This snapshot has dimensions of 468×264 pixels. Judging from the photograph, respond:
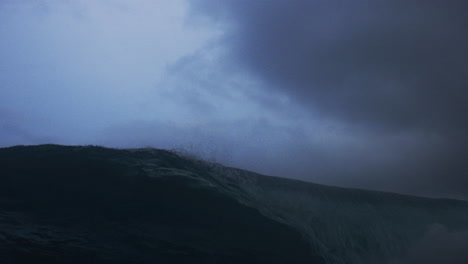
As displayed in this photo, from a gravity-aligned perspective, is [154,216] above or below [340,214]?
below

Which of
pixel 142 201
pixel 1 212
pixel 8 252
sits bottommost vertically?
pixel 8 252

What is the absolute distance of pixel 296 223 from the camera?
11281 millimetres

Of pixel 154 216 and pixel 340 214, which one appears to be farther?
pixel 340 214

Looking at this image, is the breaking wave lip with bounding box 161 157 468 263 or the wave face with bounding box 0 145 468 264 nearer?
the wave face with bounding box 0 145 468 264

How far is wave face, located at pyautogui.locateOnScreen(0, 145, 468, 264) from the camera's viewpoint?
8383 millimetres

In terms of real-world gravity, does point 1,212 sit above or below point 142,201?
below

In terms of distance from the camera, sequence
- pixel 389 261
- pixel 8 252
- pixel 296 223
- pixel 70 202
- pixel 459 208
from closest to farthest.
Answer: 1. pixel 8 252
2. pixel 70 202
3. pixel 296 223
4. pixel 389 261
5. pixel 459 208

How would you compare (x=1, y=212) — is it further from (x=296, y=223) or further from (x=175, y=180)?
(x=296, y=223)

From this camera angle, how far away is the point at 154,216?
9523 mm

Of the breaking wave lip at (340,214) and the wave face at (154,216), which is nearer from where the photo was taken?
the wave face at (154,216)

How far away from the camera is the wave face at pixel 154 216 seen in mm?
8383

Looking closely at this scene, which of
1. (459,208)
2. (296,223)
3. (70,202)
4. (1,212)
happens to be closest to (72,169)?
(70,202)

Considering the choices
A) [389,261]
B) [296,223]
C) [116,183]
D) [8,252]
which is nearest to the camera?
[8,252]

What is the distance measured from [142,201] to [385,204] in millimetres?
9910
